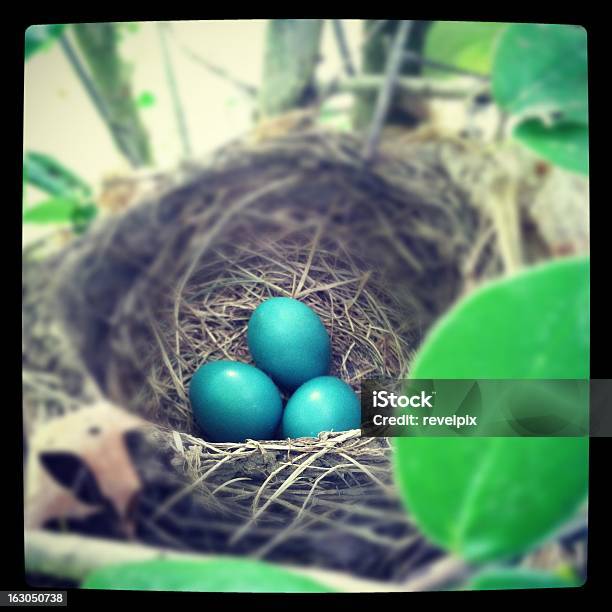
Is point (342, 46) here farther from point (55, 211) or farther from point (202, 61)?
point (55, 211)

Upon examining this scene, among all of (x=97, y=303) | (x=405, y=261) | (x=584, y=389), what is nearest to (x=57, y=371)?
(x=97, y=303)

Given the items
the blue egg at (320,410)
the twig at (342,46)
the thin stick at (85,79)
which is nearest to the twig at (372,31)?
the twig at (342,46)

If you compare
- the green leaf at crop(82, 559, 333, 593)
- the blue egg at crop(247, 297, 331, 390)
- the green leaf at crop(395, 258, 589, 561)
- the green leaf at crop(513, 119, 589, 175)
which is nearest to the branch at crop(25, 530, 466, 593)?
the green leaf at crop(82, 559, 333, 593)

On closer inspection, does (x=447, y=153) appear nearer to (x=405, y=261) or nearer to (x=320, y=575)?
(x=405, y=261)

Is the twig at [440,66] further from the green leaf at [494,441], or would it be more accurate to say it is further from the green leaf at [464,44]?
the green leaf at [494,441]

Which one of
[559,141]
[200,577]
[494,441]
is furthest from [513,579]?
[559,141]
